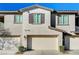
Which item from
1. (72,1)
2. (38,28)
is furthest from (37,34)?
(72,1)

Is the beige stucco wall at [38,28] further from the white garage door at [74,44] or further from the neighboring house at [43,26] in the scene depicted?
the white garage door at [74,44]

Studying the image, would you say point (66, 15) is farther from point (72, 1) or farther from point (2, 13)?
point (2, 13)

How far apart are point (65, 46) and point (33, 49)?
1.18m

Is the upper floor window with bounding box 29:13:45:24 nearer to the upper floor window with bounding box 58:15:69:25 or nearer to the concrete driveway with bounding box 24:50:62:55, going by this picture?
the upper floor window with bounding box 58:15:69:25

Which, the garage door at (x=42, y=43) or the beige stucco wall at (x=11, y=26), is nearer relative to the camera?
the beige stucco wall at (x=11, y=26)

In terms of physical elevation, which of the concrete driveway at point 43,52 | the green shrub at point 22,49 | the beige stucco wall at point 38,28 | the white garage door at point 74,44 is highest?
the beige stucco wall at point 38,28

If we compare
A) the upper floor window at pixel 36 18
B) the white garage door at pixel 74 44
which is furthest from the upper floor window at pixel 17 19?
the white garage door at pixel 74 44

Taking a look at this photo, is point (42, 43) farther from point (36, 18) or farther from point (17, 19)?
point (17, 19)

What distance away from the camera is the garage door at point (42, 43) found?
24.0 m

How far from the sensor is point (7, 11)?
23.8 metres

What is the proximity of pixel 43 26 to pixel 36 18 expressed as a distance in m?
0.40

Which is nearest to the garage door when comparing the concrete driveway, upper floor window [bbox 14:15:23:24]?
the concrete driveway

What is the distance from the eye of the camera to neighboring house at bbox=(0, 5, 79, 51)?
23.8m

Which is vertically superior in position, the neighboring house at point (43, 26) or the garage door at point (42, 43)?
the neighboring house at point (43, 26)
